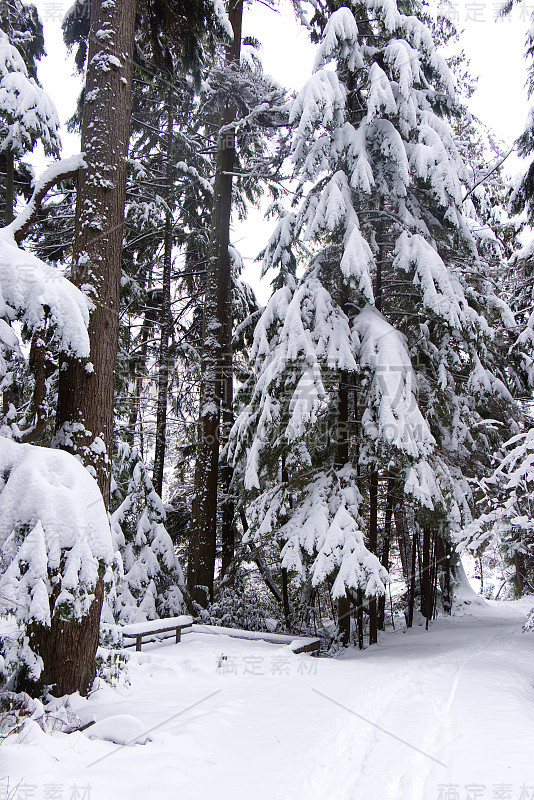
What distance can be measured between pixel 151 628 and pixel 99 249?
→ 5290 mm

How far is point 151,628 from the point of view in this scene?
7.80 metres

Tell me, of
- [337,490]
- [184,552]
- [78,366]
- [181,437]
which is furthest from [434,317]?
[181,437]

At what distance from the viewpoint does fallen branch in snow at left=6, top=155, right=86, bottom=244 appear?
503 cm

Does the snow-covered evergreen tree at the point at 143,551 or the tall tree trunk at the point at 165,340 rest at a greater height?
the tall tree trunk at the point at 165,340

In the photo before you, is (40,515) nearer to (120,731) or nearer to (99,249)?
(120,731)

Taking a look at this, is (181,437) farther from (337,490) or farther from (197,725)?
(197,725)

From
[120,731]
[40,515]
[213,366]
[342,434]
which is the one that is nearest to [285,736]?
[120,731]

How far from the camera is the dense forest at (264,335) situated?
464 cm

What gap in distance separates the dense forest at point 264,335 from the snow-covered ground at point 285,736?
77cm

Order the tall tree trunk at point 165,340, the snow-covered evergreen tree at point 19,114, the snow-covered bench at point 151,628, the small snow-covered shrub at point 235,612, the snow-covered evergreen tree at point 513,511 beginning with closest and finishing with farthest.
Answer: the snow-covered evergreen tree at point 513,511 → the snow-covered bench at point 151,628 → the snow-covered evergreen tree at point 19,114 → the small snow-covered shrub at point 235,612 → the tall tree trunk at point 165,340

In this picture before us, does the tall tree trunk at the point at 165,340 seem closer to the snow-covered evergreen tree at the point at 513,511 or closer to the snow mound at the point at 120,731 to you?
the snow-covered evergreen tree at the point at 513,511

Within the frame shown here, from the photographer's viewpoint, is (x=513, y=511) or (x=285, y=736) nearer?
(x=285, y=736)

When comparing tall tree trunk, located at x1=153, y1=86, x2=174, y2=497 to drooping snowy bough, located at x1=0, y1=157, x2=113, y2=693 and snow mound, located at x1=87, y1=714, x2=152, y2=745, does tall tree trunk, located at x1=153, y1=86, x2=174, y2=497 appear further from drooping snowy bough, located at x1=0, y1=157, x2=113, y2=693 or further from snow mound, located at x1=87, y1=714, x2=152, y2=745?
snow mound, located at x1=87, y1=714, x2=152, y2=745

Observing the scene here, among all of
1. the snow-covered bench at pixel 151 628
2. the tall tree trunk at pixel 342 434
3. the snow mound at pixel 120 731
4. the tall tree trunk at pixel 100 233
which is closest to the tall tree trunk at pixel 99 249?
the tall tree trunk at pixel 100 233
